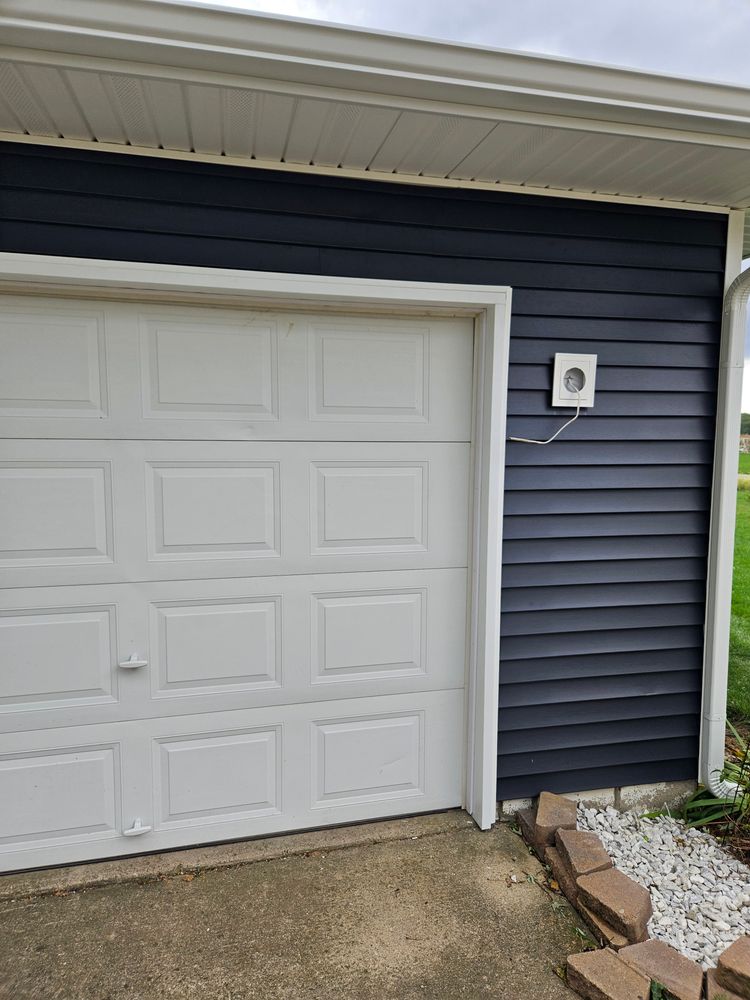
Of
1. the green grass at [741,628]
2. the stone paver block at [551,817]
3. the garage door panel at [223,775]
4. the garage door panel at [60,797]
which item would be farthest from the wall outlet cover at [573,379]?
the garage door panel at [60,797]

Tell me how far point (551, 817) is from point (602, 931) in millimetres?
474

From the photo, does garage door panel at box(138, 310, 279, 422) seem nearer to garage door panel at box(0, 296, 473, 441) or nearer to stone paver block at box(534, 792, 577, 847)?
garage door panel at box(0, 296, 473, 441)

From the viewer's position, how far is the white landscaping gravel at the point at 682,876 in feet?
6.42

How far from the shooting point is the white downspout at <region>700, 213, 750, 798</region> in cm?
249

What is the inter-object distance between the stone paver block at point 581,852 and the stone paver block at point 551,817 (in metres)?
0.04

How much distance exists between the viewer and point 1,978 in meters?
1.77

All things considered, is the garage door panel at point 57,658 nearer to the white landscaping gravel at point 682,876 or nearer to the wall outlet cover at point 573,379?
the wall outlet cover at point 573,379

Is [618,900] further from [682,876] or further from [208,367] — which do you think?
[208,367]

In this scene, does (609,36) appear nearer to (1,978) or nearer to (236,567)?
(236,567)

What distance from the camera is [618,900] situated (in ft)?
6.32

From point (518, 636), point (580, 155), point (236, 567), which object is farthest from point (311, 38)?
point (518, 636)

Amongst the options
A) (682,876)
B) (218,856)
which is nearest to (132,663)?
(218,856)

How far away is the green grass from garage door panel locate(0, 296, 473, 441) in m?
1.64

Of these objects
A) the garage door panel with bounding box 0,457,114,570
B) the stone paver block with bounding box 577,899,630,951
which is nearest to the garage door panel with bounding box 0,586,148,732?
the garage door panel with bounding box 0,457,114,570
